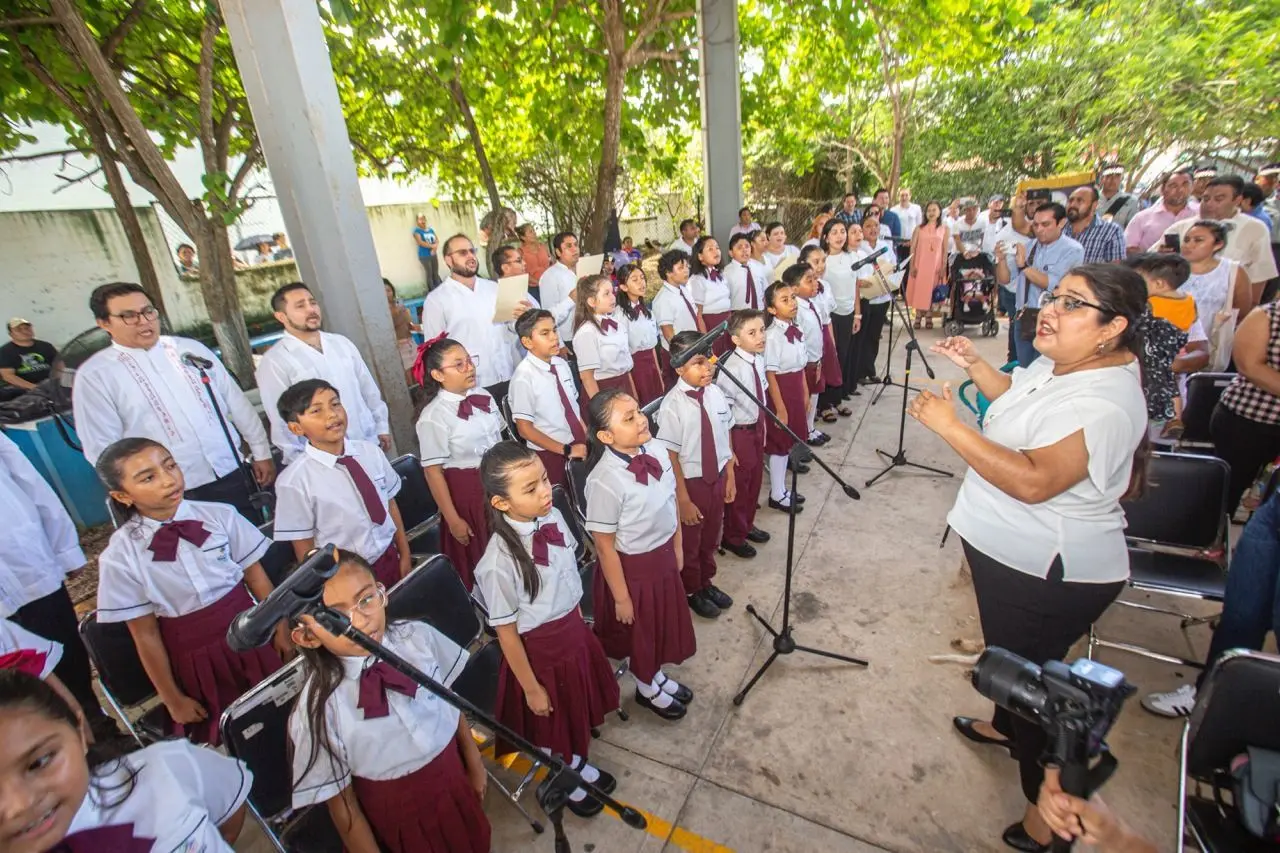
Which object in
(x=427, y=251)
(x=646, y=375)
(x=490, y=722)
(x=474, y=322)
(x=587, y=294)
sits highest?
(x=427, y=251)

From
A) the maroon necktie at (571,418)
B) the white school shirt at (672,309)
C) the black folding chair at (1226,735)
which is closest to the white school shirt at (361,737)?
the maroon necktie at (571,418)

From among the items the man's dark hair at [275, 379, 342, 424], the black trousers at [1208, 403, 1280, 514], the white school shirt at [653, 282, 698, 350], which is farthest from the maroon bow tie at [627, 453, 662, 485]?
the white school shirt at [653, 282, 698, 350]

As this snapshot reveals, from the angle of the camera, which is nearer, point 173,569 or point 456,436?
point 173,569

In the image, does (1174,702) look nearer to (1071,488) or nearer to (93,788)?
(1071,488)

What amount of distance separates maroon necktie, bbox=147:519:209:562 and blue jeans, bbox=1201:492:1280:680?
3620 millimetres

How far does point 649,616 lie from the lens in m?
2.55

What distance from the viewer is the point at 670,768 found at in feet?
7.94

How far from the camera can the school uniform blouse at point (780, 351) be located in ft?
13.7

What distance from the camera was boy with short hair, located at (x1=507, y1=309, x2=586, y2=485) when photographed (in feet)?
11.3

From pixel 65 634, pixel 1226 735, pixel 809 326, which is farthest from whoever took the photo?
pixel 809 326

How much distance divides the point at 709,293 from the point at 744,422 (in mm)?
2537

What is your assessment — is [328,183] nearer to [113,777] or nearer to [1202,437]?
[113,777]

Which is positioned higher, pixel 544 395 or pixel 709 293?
pixel 709 293

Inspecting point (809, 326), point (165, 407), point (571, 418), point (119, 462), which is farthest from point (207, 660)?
point (809, 326)
